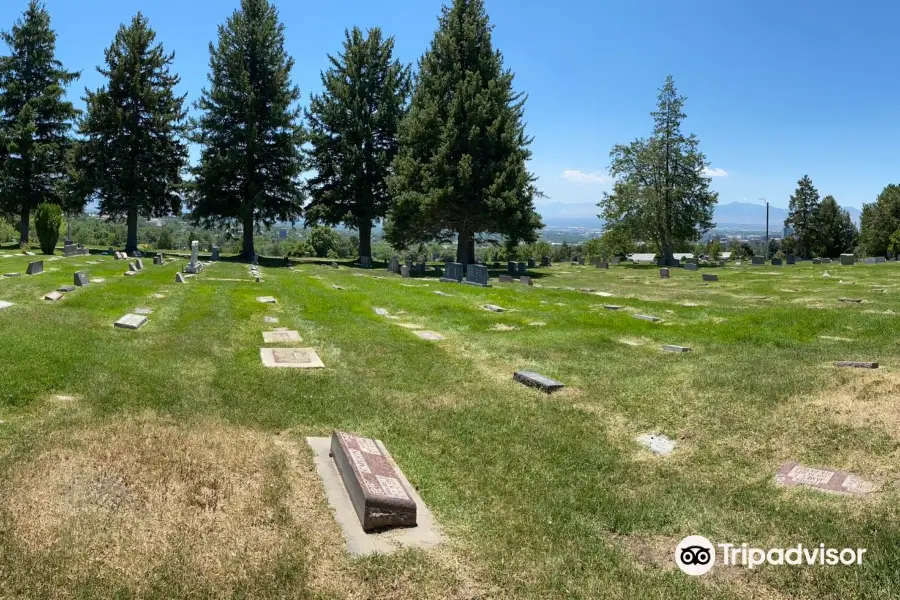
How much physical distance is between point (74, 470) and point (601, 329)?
11337 millimetres

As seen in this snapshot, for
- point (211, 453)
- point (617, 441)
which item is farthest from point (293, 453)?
point (617, 441)

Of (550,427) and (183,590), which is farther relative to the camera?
(550,427)

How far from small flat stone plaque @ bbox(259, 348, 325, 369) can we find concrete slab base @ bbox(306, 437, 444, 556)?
434cm

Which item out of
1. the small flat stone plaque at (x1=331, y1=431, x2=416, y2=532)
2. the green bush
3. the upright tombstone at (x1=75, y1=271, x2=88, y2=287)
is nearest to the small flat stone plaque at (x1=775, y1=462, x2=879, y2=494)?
the small flat stone plaque at (x1=331, y1=431, x2=416, y2=532)

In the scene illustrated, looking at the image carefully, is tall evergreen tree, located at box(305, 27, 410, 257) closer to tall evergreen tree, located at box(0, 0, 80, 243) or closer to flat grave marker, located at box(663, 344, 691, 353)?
tall evergreen tree, located at box(0, 0, 80, 243)

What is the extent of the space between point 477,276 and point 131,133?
2860 cm

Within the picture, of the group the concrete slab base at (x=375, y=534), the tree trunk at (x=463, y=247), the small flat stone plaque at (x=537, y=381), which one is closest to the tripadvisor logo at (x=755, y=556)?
the concrete slab base at (x=375, y=534)

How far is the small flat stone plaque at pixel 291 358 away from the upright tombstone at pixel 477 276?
48.6ft

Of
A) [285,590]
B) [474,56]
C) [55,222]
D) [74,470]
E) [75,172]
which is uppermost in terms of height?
[474,56]

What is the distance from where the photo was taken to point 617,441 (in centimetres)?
697

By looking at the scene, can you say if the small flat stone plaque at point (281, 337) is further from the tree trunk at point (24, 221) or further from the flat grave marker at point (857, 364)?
the tree trunk at point (24, 221)

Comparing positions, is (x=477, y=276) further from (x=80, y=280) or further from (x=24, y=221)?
(x=24, y=221)

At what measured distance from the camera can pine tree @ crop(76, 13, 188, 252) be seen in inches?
1532

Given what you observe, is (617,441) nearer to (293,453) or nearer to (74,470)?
(293,453)
